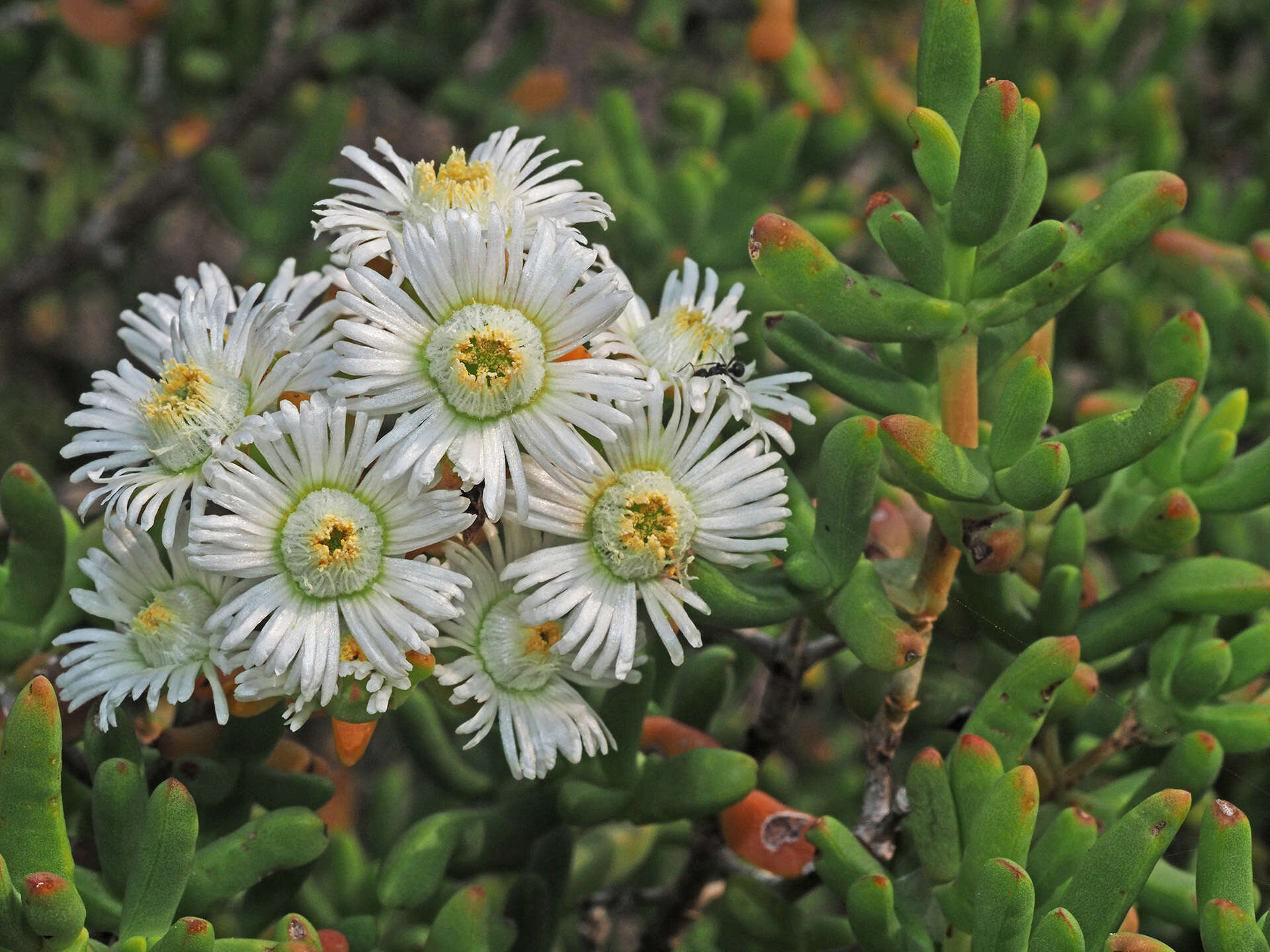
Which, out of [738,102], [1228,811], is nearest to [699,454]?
[1228,811]

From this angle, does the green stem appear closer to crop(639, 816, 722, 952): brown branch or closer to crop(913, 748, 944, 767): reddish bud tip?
crop(913, 748, 944, 767): reddish bud tip

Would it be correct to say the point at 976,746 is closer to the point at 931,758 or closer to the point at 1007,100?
the point at 931,758

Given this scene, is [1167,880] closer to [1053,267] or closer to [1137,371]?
[1053,267]

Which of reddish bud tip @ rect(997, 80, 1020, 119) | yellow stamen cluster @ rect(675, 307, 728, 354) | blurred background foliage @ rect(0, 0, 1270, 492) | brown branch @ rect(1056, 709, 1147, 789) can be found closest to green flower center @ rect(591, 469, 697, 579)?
yellow stamen cluster @ rect(675, 307, 728, 354)

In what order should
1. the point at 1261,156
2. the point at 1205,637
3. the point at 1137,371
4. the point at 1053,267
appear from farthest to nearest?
the point at 1261,156 < the point at 1137,371 < the point at 1205,637 < the point at 1053,267

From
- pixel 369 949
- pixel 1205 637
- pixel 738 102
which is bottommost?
pixel 369 949

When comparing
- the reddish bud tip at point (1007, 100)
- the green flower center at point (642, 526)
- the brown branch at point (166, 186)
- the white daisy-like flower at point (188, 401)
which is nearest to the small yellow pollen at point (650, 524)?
the green flower center at point (642, 526)

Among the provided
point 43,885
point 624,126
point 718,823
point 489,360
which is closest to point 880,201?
point 489,360
